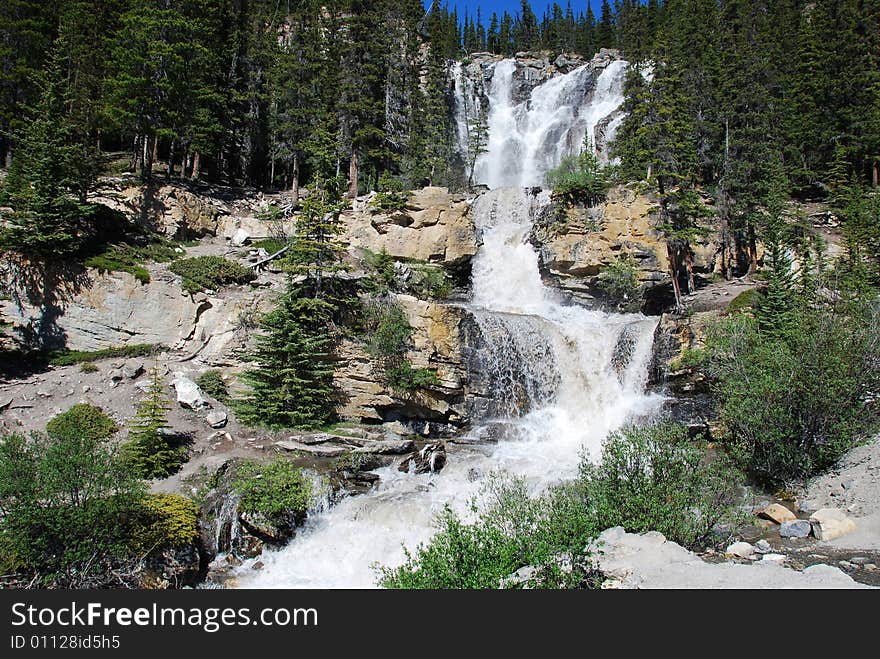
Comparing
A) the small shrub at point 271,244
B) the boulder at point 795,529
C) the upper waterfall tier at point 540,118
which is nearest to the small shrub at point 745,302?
the boulder at point 795,529

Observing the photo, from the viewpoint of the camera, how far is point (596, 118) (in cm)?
5131

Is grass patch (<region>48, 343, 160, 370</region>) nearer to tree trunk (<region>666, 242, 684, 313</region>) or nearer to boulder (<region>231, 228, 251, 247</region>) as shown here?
boulder (<region>231, 228, 251, 247</region>)

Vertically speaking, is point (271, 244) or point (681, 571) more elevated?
point (271, 244)

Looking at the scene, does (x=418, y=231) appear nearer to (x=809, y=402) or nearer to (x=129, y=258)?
(x=129, y=258)

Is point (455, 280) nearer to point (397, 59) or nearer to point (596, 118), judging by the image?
point (397, 59)

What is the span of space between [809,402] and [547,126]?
46.9m

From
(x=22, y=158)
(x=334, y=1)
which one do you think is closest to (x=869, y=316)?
(x=22, y=158)

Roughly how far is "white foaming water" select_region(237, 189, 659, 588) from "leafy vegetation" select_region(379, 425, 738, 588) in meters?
1.31

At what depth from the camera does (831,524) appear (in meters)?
10.9

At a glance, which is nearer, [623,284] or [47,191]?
[47,191]

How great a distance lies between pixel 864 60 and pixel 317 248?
142ft

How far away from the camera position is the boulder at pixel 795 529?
10.9 meters

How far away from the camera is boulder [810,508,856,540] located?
10648 millimetres

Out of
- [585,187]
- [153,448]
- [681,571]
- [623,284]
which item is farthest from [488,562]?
[585,187]
